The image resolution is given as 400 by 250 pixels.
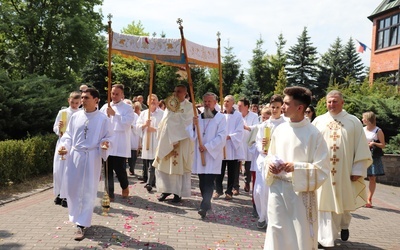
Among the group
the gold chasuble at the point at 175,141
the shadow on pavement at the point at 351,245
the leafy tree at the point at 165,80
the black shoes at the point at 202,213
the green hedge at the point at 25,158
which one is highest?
the leafy tree at the point at 165,80

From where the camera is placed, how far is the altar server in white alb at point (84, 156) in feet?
19.6

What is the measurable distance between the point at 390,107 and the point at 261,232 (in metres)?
11.0

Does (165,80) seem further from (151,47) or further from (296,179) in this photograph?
(296,179)

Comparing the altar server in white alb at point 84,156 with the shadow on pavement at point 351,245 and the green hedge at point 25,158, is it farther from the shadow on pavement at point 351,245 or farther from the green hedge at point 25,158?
the shadow on pavement at point 351,245

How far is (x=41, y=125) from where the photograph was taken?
1289 cm

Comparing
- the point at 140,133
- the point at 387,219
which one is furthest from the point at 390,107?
the point at 140,133

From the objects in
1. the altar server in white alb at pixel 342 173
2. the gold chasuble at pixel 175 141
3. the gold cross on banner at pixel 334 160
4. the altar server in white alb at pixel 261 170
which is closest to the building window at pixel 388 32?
the gold chasuble at pixel 175 141

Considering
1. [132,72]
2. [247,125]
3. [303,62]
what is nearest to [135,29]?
[132,72]

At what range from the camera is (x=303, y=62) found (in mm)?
47750

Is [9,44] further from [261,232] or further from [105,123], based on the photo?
[261,232]

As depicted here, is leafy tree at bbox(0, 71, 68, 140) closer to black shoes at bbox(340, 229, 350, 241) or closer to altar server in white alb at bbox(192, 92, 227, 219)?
altar server in white alb at bbox(192, 92, 227, 219)

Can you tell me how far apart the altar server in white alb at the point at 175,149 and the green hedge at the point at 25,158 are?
10.7 ft

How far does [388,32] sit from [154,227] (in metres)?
28.1

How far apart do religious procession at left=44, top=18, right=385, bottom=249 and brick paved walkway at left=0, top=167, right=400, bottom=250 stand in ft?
0.84
